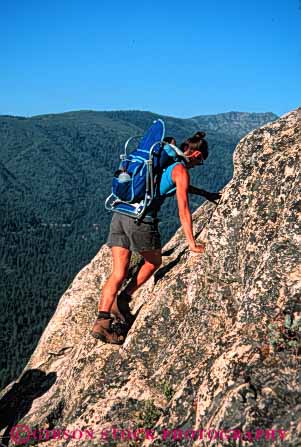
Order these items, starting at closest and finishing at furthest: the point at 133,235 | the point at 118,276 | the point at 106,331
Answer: the point at 133,235, the point at 118,276, the point at 106,331

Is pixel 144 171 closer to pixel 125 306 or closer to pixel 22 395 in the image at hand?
pixel 125 306

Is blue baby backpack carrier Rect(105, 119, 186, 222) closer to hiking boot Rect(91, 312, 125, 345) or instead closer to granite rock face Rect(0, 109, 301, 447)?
granite rock face Rect(0, 109, 301, 447)

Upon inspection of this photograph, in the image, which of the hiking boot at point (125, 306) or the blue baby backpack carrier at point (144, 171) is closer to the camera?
the blue baby backpack carrier at point (144, 171)

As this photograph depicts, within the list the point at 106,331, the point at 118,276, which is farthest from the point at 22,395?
the point at 118,276

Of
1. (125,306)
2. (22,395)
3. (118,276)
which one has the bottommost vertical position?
(22,395)

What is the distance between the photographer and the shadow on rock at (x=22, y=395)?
13.2 m

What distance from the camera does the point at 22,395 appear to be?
46.8 ft

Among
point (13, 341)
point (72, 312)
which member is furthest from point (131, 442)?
point (13, 341)

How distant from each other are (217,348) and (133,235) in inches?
147

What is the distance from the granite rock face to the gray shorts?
3.28 ft

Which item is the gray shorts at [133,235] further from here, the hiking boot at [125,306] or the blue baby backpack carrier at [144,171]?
the hiking boot at [125,306]

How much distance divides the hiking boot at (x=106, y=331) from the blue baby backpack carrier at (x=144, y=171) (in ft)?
7.24

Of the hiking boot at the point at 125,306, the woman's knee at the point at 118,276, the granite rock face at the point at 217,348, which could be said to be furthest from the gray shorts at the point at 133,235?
the hiking boot at the point at 125,306

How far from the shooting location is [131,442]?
7918mm
